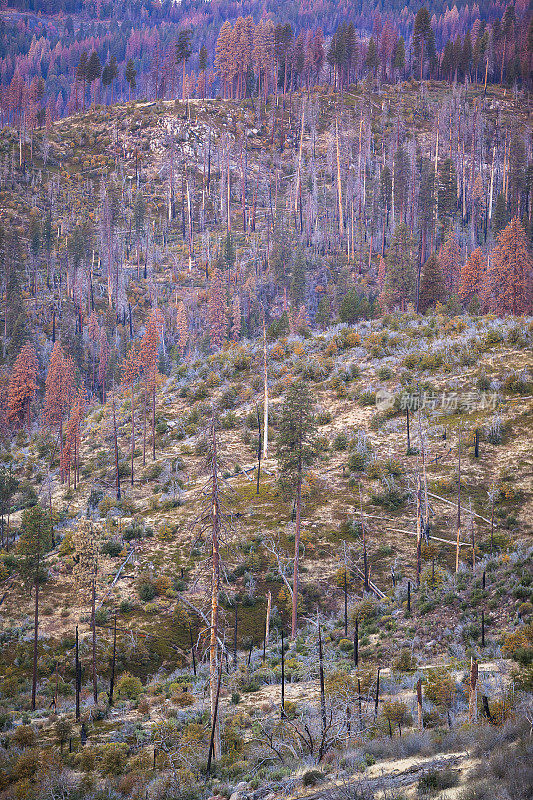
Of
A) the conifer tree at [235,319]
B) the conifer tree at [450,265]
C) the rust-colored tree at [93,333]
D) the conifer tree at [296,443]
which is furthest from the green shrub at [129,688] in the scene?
the rust-colored tree at [93,333]

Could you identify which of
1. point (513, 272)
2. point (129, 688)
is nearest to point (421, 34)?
point (513, 272)

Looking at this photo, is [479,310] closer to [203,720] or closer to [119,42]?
[203,720]

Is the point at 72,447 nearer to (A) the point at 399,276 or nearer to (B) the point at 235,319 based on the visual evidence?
(B) the point at 235,319

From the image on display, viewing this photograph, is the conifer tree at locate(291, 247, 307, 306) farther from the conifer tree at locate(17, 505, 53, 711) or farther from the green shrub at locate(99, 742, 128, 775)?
the green shrub at locate(99, 742, 128, 775)

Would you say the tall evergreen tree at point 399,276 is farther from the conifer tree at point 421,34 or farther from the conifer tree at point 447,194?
the conifer tree at point 421,34

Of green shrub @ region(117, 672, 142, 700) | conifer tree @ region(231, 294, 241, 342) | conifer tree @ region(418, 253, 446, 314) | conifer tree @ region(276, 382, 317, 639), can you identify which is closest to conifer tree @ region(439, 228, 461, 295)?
conifer tree @ region(418, 253, 446, 314)

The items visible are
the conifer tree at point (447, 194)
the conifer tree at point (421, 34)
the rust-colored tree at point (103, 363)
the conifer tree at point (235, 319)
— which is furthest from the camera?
the conifer tree at point (421, 34)
